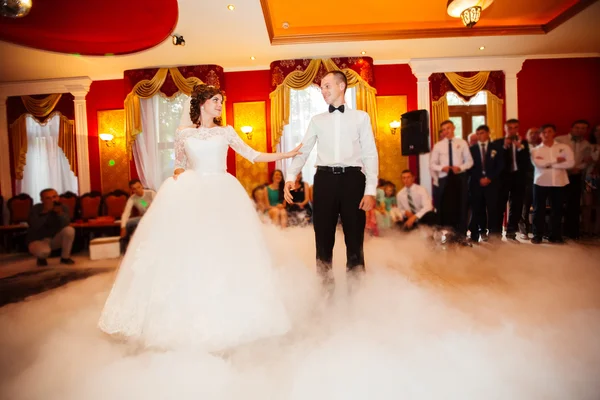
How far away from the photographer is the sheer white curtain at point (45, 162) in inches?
286

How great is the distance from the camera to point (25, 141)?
7.32m

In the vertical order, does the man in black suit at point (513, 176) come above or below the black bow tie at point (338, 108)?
below

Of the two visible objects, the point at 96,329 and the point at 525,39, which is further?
the point at 525,39

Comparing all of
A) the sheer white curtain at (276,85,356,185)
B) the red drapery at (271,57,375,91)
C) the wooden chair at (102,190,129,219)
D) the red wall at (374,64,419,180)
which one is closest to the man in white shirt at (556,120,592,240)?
the red wall at (374,64,419,180)

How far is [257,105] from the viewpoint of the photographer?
740 cm

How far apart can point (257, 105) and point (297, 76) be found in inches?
38.9

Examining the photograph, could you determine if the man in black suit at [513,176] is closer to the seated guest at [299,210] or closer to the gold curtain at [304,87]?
the gold curtain at [304,87]

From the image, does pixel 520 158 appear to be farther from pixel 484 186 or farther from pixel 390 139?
pixel 390 139

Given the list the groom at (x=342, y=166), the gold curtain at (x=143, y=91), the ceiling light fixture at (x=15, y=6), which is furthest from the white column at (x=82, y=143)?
the groom at (x=342, y=166)

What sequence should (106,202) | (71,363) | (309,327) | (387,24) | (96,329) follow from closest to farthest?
(71,363)
(309,327)
(96,329)
(387,24)
(106,202)

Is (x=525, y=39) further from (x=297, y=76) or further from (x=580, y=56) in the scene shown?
(x=297, y=76)

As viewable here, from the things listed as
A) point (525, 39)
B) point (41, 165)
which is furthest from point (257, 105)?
point (525, 39)

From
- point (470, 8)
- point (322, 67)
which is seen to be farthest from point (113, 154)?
point (470, 8)

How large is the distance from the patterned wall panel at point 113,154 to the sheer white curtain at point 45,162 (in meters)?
0.66
